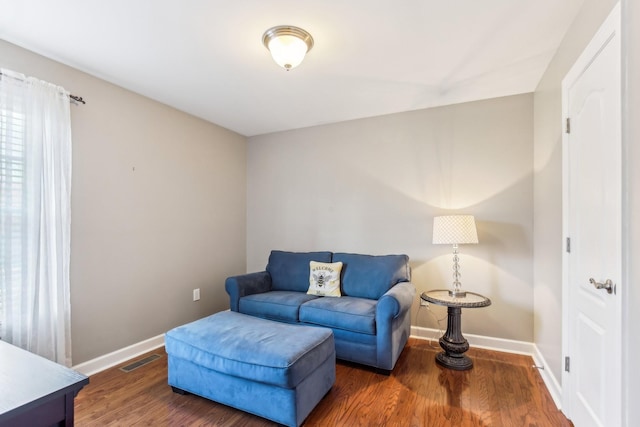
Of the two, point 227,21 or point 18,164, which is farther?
point 18,164

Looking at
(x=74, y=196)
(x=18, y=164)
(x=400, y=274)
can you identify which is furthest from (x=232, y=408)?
(x=18, y=164)

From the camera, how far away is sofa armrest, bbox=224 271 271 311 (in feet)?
10.3

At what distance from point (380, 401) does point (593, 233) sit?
5.35 ft

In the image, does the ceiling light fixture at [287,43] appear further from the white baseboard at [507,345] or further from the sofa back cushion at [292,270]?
the white baseboard at [507,345]

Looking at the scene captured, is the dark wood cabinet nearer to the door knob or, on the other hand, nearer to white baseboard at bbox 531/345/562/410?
the door knob

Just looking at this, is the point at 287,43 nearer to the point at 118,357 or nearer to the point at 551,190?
the point at 551,190

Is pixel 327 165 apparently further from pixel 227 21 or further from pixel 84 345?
pixel 84 345

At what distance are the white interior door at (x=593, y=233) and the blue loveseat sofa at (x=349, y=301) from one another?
3.65ft

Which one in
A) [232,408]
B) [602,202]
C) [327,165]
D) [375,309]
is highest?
[327,165]

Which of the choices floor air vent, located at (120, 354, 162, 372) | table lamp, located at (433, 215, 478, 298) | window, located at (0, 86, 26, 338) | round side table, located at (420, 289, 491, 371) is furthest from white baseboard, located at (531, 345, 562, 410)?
window, located at (0, 86, 26, 338)

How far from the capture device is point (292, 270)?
350cm
